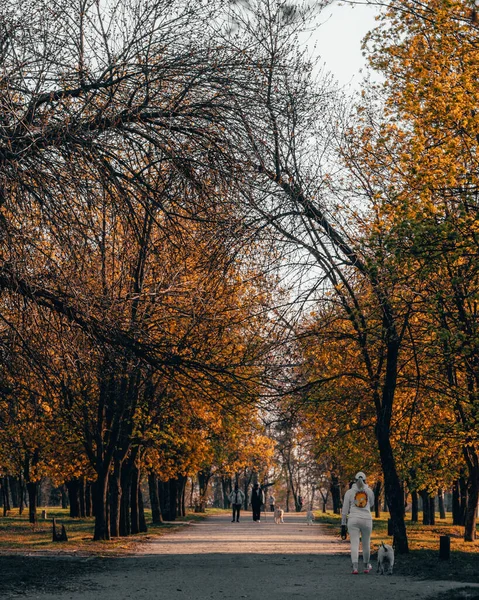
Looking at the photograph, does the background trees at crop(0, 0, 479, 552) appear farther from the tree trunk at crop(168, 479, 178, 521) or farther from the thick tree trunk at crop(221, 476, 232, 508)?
the thick tree trunk at crop(221, 476, 232, 508)

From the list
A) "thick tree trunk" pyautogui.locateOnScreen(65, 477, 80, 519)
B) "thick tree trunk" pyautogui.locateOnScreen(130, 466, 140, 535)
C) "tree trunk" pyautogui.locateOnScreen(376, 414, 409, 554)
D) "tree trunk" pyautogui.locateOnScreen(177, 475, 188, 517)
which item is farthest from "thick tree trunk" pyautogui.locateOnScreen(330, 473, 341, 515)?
"tree trunk" pyautogui.locateOnScreen(376, 414, 409, 554)

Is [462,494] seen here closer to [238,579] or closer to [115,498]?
[115,498]

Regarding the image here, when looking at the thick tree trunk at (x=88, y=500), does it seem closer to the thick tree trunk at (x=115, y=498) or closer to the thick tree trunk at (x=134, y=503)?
the thick tree trunk at (x=134, y=503)

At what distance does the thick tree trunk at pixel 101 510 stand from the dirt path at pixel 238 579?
2.64 meters

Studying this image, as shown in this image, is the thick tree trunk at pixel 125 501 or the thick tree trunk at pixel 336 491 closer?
the thick tree trunk at pixel 125 501

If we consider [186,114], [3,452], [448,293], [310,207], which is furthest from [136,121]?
[3,452]

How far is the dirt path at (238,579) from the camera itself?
13.3 meters

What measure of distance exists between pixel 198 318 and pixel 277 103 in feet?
10.1

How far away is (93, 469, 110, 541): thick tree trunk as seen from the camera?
1058 inches

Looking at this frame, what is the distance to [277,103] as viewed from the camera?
11992mm

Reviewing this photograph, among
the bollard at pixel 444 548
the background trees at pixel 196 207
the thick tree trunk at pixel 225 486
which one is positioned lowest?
the thick tree trunk at pixel 225 486

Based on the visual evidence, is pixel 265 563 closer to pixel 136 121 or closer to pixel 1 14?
pixel 136 121

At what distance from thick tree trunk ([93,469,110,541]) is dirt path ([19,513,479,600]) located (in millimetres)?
2636

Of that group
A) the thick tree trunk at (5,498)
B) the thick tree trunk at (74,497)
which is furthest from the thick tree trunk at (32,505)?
the thick tree trunk at (5,498)
